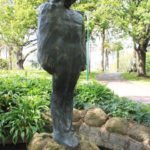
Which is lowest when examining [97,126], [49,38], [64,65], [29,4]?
[97,126]

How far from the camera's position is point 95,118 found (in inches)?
280

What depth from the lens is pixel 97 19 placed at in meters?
29.0

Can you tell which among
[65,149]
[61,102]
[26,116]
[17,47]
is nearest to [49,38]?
[61,102]

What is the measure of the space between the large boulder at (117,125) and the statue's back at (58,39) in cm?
270

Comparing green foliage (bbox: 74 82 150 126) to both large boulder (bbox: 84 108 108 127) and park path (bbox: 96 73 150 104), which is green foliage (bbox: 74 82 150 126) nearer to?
large boulder (bbox: 84 108 108 127)

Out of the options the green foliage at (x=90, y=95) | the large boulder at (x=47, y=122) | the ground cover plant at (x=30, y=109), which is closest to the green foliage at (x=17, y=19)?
the green foliage at (x=90, y=95)

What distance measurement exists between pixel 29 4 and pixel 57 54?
24853 mm

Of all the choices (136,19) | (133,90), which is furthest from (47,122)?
(136,19)

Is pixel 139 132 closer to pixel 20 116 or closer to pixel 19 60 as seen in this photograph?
pixel 20 116

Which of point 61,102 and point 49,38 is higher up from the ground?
point 49,38

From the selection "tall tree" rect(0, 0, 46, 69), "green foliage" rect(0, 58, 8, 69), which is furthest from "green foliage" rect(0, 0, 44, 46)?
"green foliage" rect(0, 58, 8, 69)

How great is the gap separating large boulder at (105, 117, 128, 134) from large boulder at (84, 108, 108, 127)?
179mm

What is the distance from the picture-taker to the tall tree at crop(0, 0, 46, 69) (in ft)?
92.7

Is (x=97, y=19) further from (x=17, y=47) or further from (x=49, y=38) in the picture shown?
(x=49, y=38)
